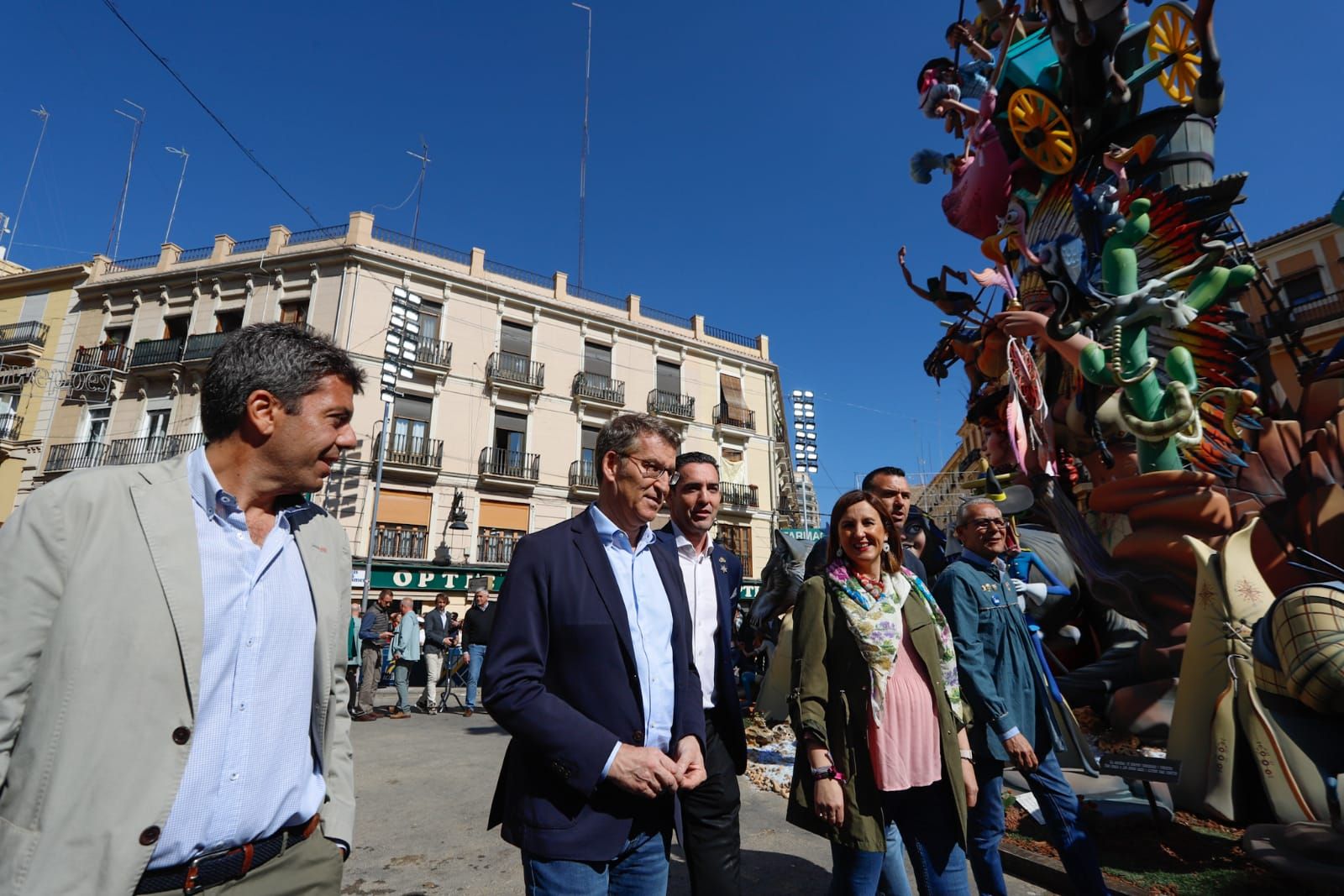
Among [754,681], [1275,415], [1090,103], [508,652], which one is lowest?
[754,681]

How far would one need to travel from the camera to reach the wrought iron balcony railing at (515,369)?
22.3m

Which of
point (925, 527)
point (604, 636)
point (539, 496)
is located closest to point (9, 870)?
point (604, 636)

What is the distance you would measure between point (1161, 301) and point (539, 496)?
18290 millimetres

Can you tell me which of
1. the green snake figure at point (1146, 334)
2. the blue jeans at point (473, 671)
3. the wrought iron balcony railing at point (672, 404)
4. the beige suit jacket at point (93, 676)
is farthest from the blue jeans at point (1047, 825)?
the wrought iron balcony railing at point (672, 404)

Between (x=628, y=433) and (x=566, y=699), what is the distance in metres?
0.83

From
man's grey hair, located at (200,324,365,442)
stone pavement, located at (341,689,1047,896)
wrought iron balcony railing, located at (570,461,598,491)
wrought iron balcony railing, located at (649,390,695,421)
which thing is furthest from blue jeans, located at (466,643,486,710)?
wrought iron balcony railing, located at (649,390,695,421)

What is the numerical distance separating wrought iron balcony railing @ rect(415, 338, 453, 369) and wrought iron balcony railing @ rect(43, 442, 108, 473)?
32.8 feet

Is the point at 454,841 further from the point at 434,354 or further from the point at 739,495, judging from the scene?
the point at 739,495

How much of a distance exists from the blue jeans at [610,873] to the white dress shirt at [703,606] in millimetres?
690

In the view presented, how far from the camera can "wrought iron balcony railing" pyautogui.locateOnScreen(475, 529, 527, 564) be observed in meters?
20.5

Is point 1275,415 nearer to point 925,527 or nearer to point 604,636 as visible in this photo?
point 925,527

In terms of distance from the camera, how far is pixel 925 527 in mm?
6844

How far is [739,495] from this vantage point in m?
25.5

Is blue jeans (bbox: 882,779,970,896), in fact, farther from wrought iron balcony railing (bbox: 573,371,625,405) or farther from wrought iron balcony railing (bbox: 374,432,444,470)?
wrought iron balcony railing (bbox: 573,371,625,405)
